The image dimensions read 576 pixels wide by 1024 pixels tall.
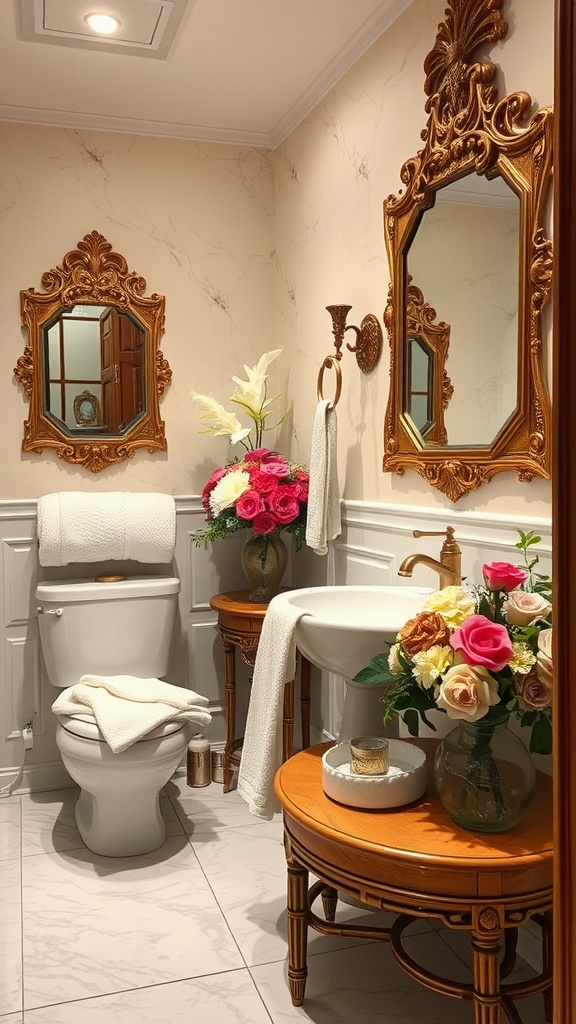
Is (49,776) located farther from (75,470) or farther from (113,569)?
(75,470)

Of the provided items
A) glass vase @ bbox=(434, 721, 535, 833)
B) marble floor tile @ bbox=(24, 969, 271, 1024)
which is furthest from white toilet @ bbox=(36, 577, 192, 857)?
glass vase @ bbox=(434, 721, 535, 833)

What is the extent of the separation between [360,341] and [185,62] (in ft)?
3.42

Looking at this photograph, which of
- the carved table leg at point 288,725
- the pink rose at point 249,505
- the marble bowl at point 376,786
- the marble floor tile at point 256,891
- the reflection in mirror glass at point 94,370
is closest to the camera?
the marble bowl at point 376,786

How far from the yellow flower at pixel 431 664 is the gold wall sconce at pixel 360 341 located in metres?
1.20

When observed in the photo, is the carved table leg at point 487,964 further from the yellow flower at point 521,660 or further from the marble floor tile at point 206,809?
the marble floor tile at point 206,809

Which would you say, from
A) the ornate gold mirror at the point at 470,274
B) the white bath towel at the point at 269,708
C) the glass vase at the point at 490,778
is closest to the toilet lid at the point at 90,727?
the white bath towel at the point at 269,708

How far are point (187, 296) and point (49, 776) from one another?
1.86 metres

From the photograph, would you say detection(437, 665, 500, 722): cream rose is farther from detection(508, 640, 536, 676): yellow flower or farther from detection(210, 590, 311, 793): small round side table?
detection(210, 590, 311, 793): small round side table

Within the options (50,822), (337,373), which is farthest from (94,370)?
(50,822)

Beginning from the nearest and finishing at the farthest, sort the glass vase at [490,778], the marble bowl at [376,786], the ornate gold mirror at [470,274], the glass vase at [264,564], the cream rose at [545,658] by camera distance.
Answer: the cream rose at [545,658] → the glass vase at [490,778] → the marble bowl at [376,786] → the ornate gold mirror at [470,274] → the glass vase at [264,564]

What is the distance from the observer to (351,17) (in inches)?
93.0

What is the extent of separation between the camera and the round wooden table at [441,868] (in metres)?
1.42

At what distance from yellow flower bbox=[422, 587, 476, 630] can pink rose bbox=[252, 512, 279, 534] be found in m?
1.26

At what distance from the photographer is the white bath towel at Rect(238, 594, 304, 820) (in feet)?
6.19
